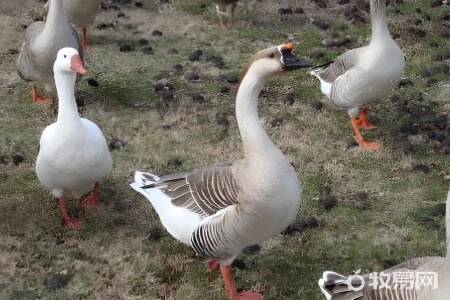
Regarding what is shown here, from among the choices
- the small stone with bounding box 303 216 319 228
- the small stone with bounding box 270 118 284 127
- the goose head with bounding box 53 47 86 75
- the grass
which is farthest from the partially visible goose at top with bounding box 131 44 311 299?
the small stone with bounding box 270 118 284 127

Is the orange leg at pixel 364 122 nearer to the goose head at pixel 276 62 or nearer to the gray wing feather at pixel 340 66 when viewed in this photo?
the gray wing feather at pixel 340 66

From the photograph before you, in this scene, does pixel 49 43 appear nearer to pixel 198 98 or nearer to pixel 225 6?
pixel 198 98

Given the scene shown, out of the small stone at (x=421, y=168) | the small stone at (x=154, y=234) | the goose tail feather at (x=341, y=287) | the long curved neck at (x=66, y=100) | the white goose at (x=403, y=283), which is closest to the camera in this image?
the white goose at (x=403, y=283)

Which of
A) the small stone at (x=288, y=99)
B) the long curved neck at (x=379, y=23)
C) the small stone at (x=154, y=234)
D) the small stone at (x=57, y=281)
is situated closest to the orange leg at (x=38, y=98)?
the small stone at (x=288, y=99)

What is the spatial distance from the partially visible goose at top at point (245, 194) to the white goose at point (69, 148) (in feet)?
2.76

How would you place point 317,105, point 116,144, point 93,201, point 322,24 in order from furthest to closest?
point 322,24, point 317,105, point 116,144, point 93,201

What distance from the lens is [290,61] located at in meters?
4.16

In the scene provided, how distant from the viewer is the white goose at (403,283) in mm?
3357

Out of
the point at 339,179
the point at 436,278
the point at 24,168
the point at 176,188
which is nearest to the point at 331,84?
the point at 339,179

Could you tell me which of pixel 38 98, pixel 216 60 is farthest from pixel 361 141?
pixel 38 98

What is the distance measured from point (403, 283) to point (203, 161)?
3.31m

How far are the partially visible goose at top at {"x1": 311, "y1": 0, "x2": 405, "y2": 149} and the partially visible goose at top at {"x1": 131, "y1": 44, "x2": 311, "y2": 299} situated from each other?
93.4 inches

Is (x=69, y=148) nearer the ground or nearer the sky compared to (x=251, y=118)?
nearer the ground

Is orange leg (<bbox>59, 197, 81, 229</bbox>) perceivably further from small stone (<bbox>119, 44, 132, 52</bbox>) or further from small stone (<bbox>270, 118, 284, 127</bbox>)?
small stone (<bbox>119, 44, 132, 52</bbox>)
